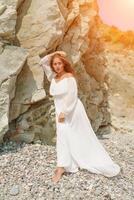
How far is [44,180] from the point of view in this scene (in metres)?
10.5

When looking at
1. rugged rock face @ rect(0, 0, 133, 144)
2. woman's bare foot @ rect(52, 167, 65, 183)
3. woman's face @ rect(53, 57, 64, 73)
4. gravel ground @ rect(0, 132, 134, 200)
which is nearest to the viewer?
gravel ground @ rect(0, 132, 134, 200)

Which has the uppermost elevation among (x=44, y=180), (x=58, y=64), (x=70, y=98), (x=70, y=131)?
(x=58, y=64)

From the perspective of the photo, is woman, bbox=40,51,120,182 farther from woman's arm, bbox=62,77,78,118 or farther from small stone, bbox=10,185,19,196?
small stone, bbox=10,185,19,196

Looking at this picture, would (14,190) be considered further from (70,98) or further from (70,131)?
(70,98)

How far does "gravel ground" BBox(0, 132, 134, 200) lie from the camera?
10156 millimetres

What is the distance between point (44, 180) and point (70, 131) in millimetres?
1262

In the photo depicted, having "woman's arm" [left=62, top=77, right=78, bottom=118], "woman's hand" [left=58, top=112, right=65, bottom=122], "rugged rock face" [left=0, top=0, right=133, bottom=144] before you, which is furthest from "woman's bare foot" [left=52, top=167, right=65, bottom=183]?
"rugged rock face" [left=0, top=0, right=133, bottom=144]

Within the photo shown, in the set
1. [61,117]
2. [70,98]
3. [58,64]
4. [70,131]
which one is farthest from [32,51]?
[70,131]

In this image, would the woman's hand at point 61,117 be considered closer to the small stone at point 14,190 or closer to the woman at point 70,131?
the woman at point 70,131

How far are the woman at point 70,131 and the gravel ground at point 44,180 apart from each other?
0.21 m

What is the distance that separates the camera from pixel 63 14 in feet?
46.7

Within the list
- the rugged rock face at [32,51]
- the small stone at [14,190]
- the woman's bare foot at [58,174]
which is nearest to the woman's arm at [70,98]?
the woman's bare foot at [58,174]

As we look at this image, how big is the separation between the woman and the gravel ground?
0.21 metres

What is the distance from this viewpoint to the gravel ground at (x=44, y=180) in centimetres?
1016
